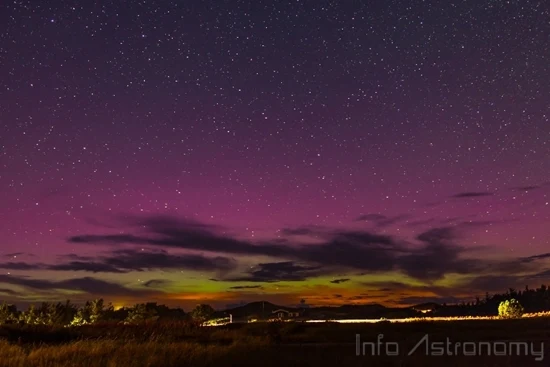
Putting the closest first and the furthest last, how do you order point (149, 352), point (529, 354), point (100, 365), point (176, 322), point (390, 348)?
point (100, 365)
point (149, 352)
point (529, 354)
point (390, 348)
point (176, 322)

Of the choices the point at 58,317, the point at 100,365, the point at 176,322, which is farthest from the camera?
the point at 58,317

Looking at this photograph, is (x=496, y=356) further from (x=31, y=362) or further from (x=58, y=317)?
(x=58, y=317)

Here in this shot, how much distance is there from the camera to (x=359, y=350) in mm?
20156

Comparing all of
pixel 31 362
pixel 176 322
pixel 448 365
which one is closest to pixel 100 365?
pixel 31 362

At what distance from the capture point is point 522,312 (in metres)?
71.8

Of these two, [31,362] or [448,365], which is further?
[448,365]

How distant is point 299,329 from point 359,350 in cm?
2173

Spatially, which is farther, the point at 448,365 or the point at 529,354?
the point at 529,354

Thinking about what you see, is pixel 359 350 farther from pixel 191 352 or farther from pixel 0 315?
pixel 0 315

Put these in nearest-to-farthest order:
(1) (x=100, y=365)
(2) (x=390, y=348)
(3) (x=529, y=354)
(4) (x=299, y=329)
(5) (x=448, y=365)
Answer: (1) (x=100, y=365), (5) (x=448, y=365), (3) (x=529, y=354), (2) (x=390, y=348), (4) (x=299, y=329)

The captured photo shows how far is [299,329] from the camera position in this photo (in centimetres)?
4134

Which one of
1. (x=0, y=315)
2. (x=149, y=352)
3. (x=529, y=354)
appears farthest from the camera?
(x=0, y=315)

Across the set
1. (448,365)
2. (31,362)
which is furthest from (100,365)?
(448,365)

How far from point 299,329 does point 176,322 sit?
1352 centimetres
